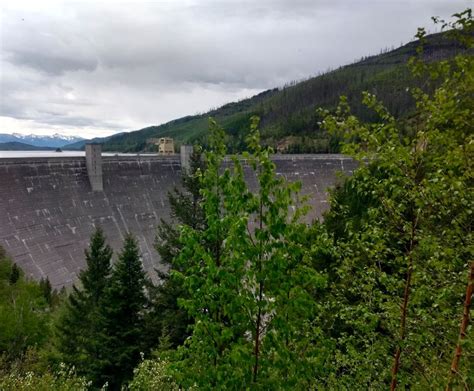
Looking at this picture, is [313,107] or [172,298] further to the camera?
[313,107]

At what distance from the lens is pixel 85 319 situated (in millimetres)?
14898

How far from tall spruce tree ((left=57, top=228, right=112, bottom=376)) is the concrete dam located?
7.29 meters

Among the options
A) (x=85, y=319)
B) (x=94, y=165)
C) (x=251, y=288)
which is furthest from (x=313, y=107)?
(x=251, y=288)

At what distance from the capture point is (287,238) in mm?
4504

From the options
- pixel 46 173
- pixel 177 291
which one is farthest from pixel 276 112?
pixel 177 291

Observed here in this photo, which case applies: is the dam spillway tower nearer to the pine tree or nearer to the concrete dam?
the concrete dam

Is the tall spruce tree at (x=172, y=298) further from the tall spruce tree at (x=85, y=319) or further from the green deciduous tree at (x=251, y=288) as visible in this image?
the green deciduous tree at (x=251, y=288)

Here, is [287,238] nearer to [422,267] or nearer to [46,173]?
[422,267]

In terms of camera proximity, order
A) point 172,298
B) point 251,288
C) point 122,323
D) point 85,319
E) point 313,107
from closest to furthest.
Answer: point 251,288 < point 122,323 < point 172,298 < point 85,319 < point 313,107

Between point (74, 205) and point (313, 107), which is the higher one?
point (313, 107)

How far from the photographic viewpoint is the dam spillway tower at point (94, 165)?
91.9ft

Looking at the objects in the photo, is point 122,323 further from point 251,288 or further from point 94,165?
point 94,165

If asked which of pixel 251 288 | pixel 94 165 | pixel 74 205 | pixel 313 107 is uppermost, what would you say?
pixel 313 107

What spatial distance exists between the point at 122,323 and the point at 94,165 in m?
17.0
